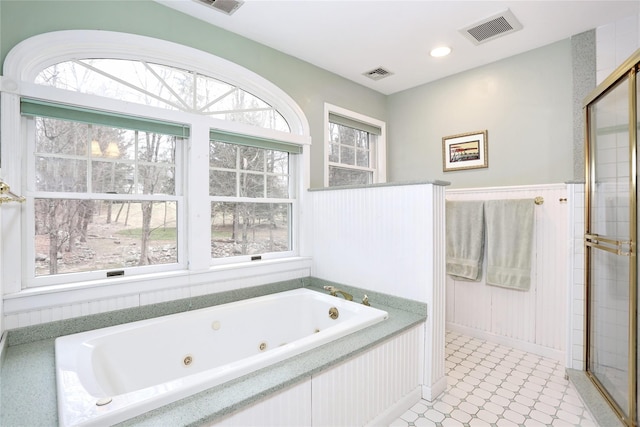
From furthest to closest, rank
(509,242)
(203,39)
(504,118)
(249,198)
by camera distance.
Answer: (504,118) < (509,242) < (249,198) < (203,39)

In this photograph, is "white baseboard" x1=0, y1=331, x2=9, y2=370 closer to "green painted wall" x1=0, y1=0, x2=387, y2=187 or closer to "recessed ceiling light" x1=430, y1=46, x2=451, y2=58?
"green painted wall" x1=0, y1=0, x2=387, y2=187

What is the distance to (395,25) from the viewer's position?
2.35 meters

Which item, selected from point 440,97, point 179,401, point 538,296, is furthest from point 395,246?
point 440,97

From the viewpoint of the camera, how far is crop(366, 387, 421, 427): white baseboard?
1.72 m

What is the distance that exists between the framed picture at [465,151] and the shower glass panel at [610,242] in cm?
92

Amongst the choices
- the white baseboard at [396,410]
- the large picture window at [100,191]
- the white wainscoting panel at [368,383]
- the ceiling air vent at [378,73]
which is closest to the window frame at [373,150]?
the ceiling air vent at [378,73]

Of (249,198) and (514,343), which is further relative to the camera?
(514,343)

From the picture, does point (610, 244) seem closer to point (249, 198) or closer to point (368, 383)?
point (368, 383)

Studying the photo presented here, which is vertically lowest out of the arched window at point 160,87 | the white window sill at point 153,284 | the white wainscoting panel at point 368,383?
the white wainscoting panel at point 368,383

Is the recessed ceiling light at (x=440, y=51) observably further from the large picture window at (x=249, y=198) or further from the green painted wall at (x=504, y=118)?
the large picture window at (x=249, y=198)

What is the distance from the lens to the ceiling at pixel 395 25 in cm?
212

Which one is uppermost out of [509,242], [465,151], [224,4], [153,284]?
[224,4]

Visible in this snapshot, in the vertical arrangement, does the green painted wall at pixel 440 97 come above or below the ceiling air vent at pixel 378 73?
below

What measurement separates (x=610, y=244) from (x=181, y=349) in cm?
258
